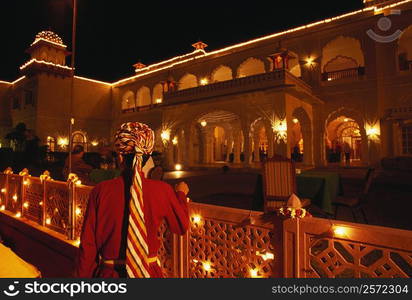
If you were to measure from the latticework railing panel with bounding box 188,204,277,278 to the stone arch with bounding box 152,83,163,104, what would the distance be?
945 inches

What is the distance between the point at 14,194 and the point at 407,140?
17427 mm

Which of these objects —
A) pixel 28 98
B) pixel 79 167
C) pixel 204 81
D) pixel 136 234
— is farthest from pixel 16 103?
pixel 136 234

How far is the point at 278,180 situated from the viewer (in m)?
4.17

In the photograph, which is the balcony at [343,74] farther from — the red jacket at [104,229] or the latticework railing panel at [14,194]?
the red jacket at [104,229]

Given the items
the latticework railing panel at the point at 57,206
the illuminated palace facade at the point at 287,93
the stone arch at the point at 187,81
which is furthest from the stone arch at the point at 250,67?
the latticework railing panel at the point at 57,206

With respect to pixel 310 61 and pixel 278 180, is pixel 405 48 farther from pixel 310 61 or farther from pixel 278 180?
pixel 278 180

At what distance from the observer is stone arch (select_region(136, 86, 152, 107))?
26.9m

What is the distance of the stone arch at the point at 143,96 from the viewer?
2691 centimetres

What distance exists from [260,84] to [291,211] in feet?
41.8

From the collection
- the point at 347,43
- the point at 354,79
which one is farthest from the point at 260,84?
the point at 347,43

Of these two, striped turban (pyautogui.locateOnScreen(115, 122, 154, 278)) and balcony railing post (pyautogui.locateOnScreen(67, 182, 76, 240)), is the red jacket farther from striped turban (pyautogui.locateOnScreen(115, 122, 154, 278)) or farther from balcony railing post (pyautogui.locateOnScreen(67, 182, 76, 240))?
balcony railing post (pyautogui.locateOnScreen(67, 182, 76, 240))

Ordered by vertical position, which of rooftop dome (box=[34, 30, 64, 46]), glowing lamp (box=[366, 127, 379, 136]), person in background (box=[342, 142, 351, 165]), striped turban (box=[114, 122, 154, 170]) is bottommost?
striped turban (box=[114, 122, 154, 170])

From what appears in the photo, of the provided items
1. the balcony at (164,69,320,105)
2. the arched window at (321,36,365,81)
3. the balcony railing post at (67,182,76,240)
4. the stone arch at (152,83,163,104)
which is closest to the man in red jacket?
the balcony railing post at (67,182,76,240)

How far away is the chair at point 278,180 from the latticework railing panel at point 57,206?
3.26 metres
